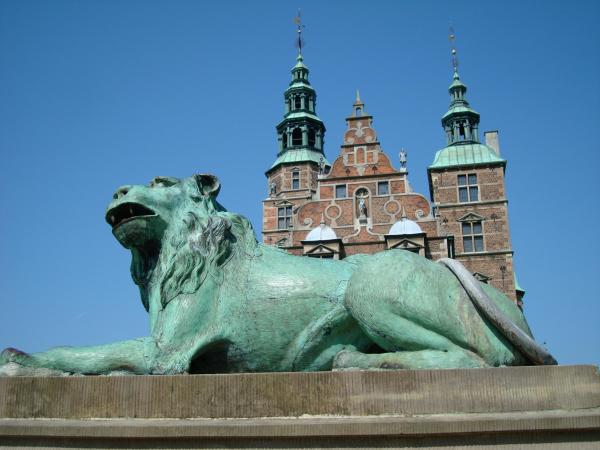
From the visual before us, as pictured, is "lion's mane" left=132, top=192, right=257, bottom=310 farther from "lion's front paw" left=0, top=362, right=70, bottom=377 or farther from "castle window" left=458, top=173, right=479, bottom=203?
"castle window" left=458, top=173, right=479, bottom=203

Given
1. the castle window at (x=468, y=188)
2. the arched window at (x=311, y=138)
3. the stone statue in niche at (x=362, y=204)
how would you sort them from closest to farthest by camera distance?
1. the stone statue in niche at (x=362, y=204)
2. the castle window at (x=468, y=188)
3. the arched window at (x=311, y=138)

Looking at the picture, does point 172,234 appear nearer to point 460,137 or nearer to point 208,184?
point 208,184

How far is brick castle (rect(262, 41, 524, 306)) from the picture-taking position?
2811 centimetres

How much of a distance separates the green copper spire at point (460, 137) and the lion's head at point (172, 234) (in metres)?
30.5

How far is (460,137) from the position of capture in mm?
35688

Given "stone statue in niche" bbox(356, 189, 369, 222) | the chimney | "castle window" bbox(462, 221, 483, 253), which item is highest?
the chimney

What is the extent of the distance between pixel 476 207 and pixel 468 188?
4.10 feet

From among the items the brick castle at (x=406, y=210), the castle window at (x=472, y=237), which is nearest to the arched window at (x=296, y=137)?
the brick castle at (x=406, y=210)

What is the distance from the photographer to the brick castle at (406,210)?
28.1 m

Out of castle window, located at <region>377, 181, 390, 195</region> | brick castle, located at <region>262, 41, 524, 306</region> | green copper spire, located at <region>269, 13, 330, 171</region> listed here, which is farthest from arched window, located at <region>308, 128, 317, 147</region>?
castle window, located at <region>377, 181, 390, 195</region>

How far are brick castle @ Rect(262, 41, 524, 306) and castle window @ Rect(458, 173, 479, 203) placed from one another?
5cm

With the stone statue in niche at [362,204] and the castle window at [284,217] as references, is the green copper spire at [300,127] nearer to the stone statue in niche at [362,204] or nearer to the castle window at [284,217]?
the castle window at [284,217]

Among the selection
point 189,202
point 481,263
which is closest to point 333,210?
point 481,263

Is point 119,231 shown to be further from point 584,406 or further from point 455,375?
point 584,406
